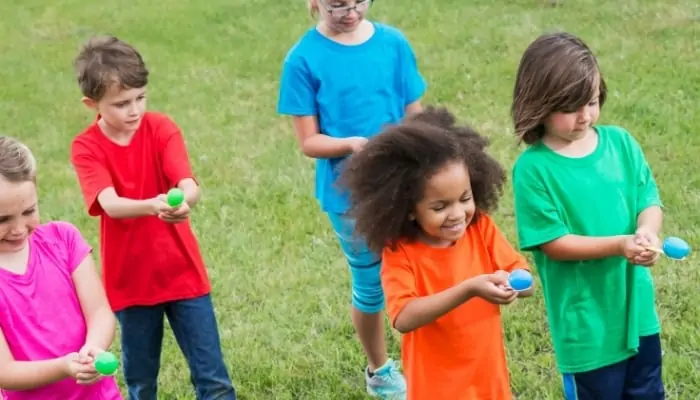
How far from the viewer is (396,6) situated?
11.0 meters

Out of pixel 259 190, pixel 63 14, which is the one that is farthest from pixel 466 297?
pixel 63 14

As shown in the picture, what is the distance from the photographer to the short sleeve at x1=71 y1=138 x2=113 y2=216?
10.7 ft

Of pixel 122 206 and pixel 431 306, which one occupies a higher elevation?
pixel 122 206

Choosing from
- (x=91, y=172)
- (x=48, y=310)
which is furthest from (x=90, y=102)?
(x=48, y=310)

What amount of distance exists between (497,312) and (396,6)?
862 cm

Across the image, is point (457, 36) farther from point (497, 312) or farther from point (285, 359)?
point (497, 312)

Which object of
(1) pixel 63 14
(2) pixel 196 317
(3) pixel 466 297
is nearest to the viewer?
(3) pixel 466 297

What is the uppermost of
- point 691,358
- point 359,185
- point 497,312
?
point 359,185

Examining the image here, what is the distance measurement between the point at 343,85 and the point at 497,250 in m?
1.00

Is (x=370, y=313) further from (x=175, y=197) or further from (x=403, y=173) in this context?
(x=403, y=173)

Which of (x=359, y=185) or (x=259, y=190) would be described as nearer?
(x=359, y=185)

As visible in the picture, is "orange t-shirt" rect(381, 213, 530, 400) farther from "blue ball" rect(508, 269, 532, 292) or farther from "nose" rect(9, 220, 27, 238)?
"nose" rect(9, 220, 27, 238)

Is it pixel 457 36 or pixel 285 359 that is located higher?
pixel 457 36

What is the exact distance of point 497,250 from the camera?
9.12ft
